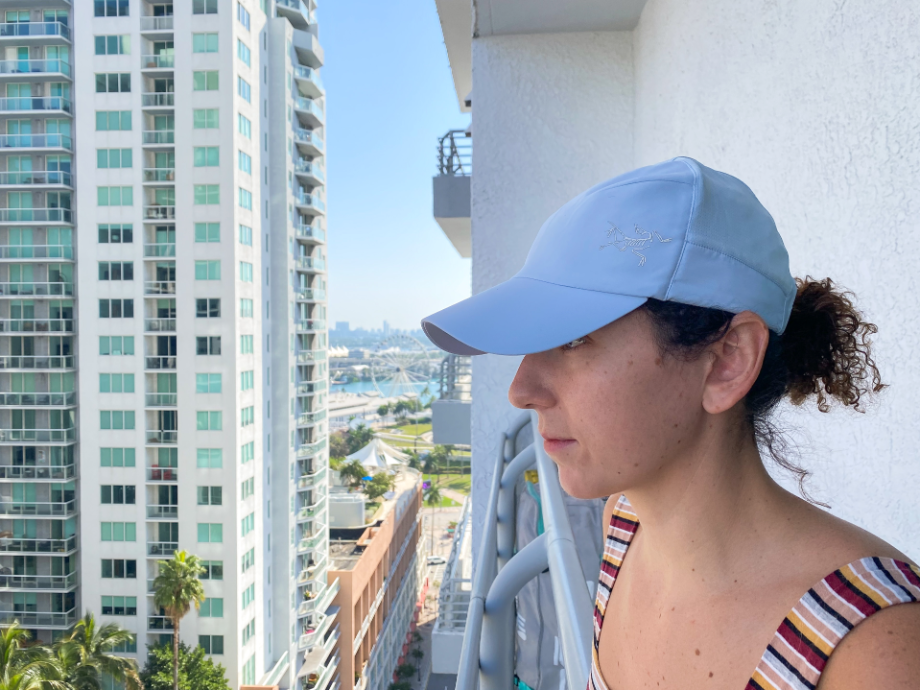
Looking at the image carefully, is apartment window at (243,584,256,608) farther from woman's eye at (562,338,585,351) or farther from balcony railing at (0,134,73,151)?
woman's eye at (562,338,585,351)

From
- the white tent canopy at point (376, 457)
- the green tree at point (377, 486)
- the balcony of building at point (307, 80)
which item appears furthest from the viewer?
the white tent canopy at point (376, 457)

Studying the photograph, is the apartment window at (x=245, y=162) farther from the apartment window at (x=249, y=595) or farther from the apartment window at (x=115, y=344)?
the apartment window at (x=249, y=595)

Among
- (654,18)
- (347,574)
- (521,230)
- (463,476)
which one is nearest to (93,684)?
(347,574)

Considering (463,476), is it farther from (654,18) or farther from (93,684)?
(654,18)

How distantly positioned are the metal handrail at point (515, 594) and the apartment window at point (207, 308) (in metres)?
11.0

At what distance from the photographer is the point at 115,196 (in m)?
10.6

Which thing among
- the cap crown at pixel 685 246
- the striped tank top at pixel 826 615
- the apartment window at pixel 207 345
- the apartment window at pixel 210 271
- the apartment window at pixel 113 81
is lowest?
the apartment window at pixel 207 345

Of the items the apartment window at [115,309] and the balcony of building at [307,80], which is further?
the balcony of building at [307,80]

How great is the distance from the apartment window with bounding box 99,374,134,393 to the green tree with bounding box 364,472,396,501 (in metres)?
9.18

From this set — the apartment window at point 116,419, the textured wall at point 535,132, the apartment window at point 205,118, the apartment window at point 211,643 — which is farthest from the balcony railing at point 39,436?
the textured wall at point 535,132

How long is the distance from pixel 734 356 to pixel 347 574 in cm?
1499

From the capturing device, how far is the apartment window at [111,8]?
33.8ft

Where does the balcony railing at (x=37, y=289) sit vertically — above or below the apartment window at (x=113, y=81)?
below

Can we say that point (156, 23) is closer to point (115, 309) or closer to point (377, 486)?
point (115, 309)
